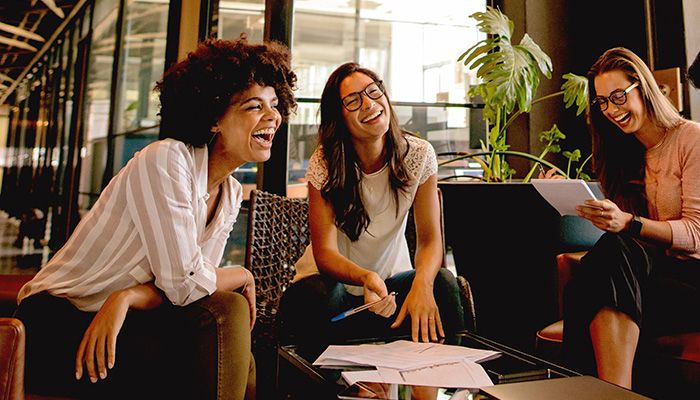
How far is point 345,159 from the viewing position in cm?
179

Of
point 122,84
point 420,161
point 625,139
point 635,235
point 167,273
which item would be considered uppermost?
point 122,84

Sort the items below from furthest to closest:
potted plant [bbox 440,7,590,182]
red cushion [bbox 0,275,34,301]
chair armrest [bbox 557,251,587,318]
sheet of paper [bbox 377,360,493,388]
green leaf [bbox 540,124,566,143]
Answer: green leaf [bbox 540,124,566,143], potted plant [bbox 440,7,590,182], chair armrest [bbox 557,251,587,318], red cushion [bbox 0,275,34,301], sheet of paper [bbox 377,360,493,388]

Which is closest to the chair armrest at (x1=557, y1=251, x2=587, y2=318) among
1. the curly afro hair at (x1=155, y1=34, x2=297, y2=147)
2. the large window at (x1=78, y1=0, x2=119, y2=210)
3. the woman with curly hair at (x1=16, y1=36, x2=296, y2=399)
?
the woman with curly hair at (x1=16, y1=36, x2=296, y2=399)

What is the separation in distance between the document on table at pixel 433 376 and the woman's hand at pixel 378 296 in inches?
14.2

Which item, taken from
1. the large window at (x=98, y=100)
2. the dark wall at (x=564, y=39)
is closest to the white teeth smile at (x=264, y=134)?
the dark wall at (x=564, y=39)

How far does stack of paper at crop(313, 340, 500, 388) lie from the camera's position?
0.88m

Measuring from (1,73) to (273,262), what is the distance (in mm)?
13715

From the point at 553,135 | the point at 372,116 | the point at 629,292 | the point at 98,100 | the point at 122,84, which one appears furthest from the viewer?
the point at 98,100

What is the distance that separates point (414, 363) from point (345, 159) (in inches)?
37.6

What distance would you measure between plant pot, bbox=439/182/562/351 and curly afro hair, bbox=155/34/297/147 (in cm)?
117

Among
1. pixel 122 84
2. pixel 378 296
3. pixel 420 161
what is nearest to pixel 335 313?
pixel 378 296

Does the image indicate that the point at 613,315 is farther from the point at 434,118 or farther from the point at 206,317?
the point at 434,118

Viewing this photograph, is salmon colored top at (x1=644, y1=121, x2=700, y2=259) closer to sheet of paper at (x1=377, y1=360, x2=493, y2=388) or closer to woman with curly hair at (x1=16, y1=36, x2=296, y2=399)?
sheet of paper at (x1=377, y1=360, x2=493, y2=388)

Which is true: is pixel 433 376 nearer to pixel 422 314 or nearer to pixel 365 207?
pixel 422 314
